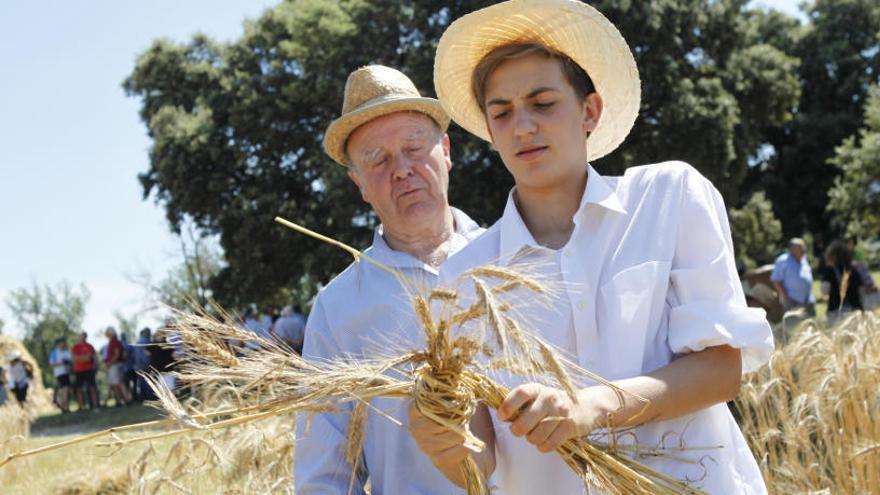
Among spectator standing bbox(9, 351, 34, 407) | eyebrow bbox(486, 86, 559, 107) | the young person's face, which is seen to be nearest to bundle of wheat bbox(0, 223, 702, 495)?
the young person's face

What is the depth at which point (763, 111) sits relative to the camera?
80.4 ft

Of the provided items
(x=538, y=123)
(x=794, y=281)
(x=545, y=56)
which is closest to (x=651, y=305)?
(x=538, y=123)

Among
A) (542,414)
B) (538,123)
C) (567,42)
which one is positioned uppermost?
(567,42)

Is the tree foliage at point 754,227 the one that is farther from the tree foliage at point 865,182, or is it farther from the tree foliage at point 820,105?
the tree foliage at point 820,105

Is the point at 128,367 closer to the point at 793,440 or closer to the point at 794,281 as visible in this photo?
the point at 794,281

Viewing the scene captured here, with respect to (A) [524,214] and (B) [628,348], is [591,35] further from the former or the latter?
(B) [628,348]

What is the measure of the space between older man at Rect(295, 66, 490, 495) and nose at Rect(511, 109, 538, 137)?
0.72 m

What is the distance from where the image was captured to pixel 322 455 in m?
3.05

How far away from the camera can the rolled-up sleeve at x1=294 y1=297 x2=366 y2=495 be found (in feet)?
9.91

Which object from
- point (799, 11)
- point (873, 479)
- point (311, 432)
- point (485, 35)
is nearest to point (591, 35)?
point (485, 35)

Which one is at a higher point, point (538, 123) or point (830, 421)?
point (538, 123)

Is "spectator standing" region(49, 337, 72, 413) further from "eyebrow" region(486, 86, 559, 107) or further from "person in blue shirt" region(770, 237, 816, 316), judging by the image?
"eyebrow" region(486, 86, 559, 107)

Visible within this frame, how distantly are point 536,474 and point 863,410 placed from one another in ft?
7.98

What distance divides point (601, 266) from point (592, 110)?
1.65 ft
